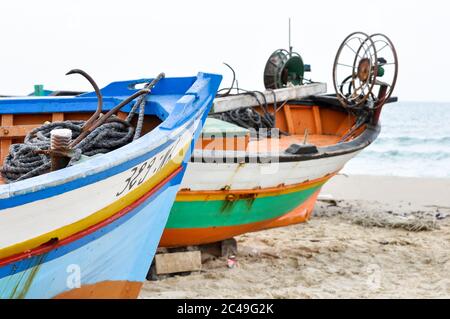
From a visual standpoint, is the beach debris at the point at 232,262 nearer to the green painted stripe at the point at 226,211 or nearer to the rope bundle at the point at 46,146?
the green painted stripe at the point at 226,211

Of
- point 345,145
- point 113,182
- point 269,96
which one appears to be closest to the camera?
point 113,182

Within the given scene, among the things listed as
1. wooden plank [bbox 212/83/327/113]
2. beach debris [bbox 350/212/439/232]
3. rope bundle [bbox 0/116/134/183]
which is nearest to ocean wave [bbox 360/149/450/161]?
beach debris [bbox 350/212/439/232]

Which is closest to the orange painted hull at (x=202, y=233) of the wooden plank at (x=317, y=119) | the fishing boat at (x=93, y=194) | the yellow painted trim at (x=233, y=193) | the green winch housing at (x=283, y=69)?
the yellow painted trim at (x=233, y=193)

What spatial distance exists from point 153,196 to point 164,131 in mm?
398

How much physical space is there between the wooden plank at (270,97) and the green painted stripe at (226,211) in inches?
41.8

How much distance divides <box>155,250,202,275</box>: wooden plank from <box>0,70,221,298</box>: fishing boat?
5.69ft

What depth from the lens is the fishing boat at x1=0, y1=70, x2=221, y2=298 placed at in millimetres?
2355

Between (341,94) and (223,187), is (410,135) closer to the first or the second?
(341,94)

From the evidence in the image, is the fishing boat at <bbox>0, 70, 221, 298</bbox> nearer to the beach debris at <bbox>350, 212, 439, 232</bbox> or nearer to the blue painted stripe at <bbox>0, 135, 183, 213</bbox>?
the blue painted stripe at <bbox>0, 135, 183, 213</bbox>

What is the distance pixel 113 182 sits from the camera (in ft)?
8.87

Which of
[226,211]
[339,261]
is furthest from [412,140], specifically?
[226,211]

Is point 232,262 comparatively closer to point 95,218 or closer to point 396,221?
point 396,221

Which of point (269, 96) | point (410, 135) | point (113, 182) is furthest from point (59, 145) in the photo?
point (410, 135)

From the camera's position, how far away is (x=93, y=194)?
2.61m
